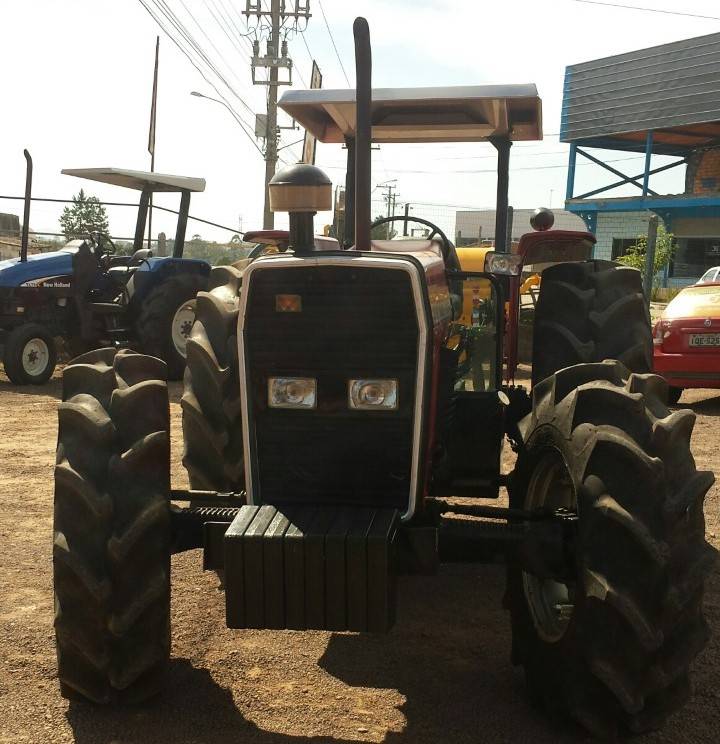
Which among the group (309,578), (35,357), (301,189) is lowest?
(309,578)

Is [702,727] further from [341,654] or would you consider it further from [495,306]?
[495,306]

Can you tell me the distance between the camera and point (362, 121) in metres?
3.31

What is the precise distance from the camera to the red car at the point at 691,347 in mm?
9750

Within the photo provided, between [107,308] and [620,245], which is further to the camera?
[620,245]

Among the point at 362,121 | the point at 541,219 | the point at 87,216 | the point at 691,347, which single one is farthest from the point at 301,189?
the point at 87,216

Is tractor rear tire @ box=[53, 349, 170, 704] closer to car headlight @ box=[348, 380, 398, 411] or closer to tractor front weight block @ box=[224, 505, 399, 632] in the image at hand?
tractor front weight block @ box=[224, 505, 399, 632]

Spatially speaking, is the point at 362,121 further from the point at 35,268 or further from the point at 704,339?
the point at 35,268

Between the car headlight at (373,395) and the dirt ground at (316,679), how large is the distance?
1.06 meters

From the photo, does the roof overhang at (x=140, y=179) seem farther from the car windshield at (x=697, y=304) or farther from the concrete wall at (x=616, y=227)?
the concrete wall at (x=616, y=227)

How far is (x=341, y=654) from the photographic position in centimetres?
388

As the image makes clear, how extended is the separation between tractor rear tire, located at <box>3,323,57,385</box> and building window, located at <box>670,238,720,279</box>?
27.4m

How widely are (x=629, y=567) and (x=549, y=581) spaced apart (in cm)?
74

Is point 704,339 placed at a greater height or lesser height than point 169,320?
greater

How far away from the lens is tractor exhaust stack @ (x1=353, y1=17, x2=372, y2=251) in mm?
3264
